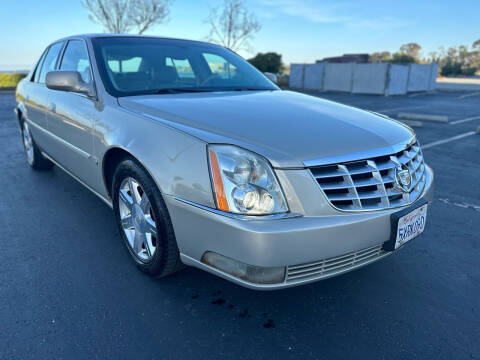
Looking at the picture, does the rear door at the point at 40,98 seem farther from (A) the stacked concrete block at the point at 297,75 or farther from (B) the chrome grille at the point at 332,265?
(A) the stacked concrete block at the point at 297,75

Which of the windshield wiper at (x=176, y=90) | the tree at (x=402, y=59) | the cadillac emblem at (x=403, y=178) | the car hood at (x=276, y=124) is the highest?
the tree at (x=402, y=59)

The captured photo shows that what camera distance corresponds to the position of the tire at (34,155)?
14.6ft

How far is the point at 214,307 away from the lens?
2.04 meters

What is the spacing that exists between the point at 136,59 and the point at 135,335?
2.08 metres

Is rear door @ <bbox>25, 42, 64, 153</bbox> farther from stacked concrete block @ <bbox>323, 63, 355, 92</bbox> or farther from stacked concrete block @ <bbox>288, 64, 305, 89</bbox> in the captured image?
stacked concrete block @ <bbox>288, 64, 305, 89</bbox>

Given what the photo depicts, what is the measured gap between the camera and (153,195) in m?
1.98

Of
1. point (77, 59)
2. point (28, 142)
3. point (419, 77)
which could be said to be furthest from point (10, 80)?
point (419, 77)

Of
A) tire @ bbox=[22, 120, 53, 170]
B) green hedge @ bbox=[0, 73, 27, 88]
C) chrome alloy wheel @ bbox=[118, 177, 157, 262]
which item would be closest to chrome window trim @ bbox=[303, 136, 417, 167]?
chrome alloy wheel @ bbox=[118, 177, 157, 262]

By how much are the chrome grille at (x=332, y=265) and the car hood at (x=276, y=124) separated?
49cm

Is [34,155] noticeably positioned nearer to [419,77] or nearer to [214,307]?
[214,307]

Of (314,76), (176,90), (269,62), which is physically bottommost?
(176,90)

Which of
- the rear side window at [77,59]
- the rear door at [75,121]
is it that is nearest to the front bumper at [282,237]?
the rear door at [75,121]

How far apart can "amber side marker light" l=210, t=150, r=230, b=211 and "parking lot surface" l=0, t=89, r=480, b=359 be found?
27.3 inches

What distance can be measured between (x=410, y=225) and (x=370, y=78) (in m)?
21.1
